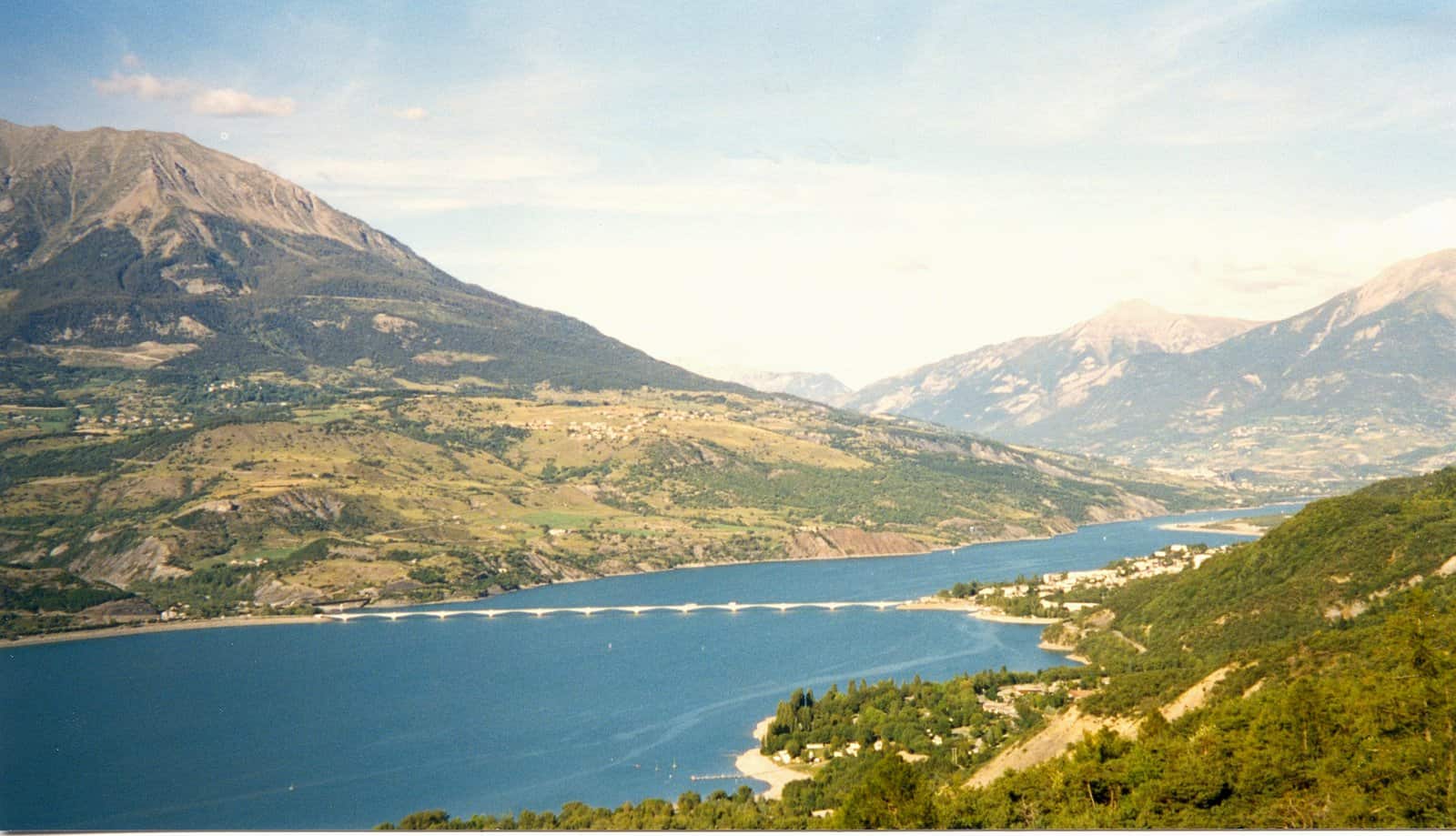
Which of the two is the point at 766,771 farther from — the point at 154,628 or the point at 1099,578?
the point at 154,628

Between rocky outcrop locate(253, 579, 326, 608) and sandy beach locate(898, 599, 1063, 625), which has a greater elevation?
rocky outcrop locate(253, 579, 326, 608)

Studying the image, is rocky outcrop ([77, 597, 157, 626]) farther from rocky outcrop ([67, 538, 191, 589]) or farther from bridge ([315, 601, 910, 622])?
bridge ([315, 601, 910, 622])

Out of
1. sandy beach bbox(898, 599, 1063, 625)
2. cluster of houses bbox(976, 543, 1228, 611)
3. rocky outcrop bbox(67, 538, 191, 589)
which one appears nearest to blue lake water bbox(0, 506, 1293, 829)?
sandy beach bbox(898, 599, 1063, 625)

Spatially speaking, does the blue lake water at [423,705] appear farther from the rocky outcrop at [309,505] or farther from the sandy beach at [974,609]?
the rocky outcrop at [309,505]

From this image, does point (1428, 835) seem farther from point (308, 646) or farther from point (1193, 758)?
point (308, 646)

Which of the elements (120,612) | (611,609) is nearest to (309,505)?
(120,612)

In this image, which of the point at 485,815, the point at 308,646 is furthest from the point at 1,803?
the point at 308,646
